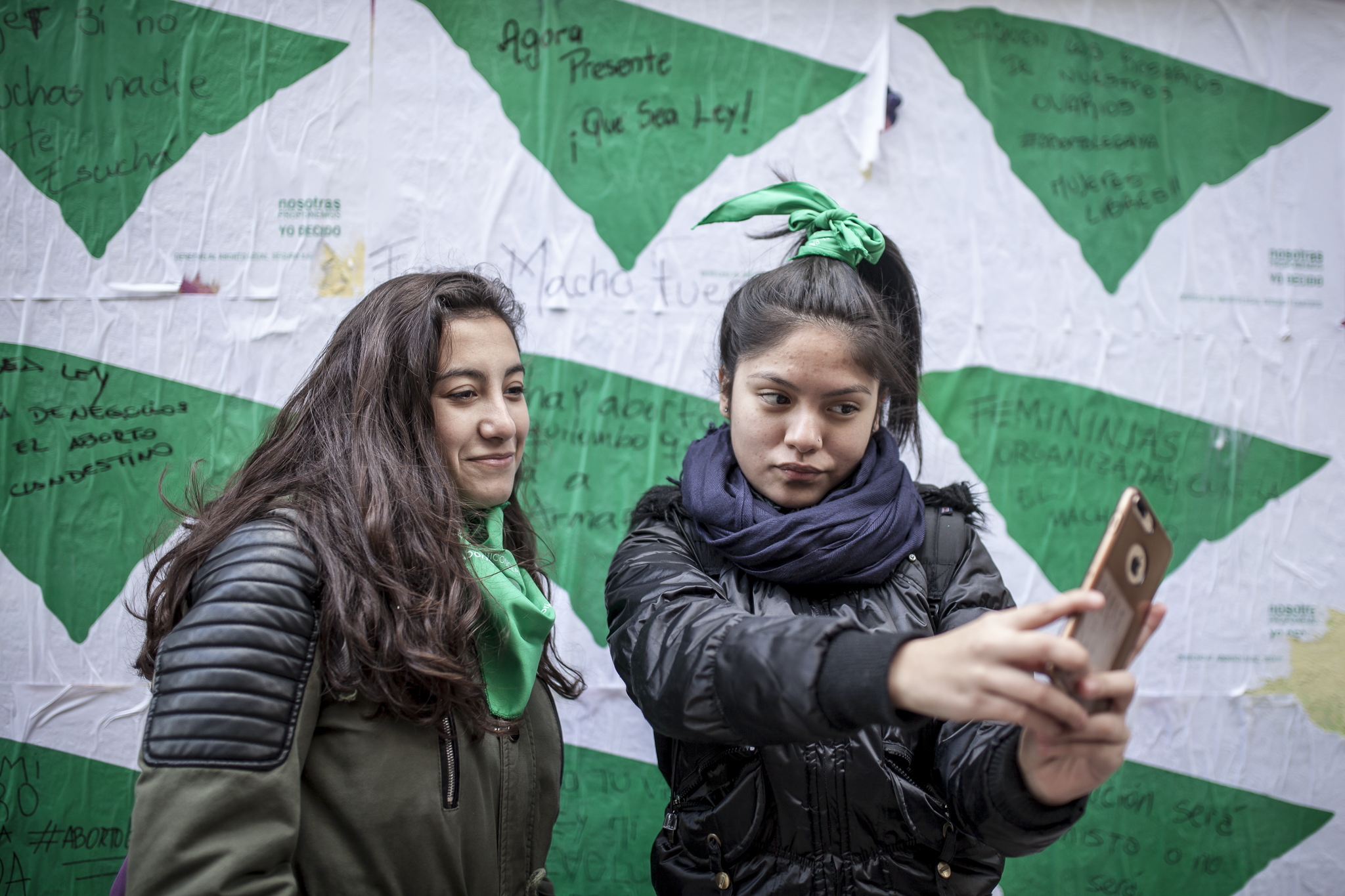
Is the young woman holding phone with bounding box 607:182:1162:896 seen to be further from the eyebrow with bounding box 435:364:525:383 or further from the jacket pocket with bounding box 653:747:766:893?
the eyebrow with bounding box 435:364:525:383

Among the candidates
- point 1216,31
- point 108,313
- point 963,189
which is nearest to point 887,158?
point 963,189

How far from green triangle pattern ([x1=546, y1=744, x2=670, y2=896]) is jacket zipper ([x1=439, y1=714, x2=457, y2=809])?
1.03 metres

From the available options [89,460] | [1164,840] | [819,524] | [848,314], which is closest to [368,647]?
[819,524]

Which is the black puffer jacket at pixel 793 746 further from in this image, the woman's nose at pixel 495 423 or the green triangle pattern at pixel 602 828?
the green triangle pattern at pixel 602 828

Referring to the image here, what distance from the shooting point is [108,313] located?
203 centimetres

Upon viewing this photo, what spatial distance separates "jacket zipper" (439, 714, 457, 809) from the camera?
114 centimetres

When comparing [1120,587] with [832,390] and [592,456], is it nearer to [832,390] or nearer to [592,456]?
[832,390]

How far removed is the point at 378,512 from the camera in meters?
1.14

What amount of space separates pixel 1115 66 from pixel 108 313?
2749 millimetres

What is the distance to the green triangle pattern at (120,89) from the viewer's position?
2.02 metres

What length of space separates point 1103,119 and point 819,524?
1766mm

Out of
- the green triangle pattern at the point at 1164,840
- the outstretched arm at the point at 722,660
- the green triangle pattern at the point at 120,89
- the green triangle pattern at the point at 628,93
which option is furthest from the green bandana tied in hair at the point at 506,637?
the green triangle pattern at the point at 1164,840

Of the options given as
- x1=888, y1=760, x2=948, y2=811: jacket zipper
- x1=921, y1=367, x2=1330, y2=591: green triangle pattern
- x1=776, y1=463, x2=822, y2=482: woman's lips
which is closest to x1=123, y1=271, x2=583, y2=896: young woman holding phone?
x1=776, y1=463, x2=822, y2=482: woman's lips

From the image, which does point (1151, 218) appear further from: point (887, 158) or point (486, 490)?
point (486, 490)
